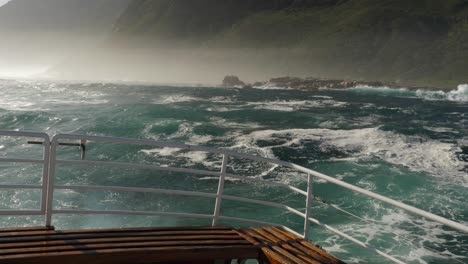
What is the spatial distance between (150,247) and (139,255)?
0.53 ft

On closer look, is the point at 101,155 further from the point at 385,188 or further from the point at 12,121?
the point at 12,121

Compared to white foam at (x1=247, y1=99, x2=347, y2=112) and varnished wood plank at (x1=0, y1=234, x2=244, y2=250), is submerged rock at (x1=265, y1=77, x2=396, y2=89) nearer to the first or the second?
white foam at (x1=247, y1=99, x2=347, y2=112)

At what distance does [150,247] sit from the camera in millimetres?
4215

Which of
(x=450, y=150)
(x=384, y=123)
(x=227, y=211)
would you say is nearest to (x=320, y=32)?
(x=384, y=123)

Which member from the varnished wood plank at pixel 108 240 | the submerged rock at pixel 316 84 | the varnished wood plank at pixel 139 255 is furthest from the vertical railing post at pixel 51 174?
the submerged rock at pixel 316 84

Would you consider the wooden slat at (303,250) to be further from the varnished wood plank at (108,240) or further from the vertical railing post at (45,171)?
the vertical railing post at (45,171)

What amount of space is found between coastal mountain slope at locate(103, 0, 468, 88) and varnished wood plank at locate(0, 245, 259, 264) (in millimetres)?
119653

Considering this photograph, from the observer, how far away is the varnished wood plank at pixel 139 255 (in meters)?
3.79

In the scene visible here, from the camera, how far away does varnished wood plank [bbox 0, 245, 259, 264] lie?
379cm

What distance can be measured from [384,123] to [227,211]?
2245cm

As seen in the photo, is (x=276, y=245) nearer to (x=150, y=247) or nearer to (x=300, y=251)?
(x=300, y=251)

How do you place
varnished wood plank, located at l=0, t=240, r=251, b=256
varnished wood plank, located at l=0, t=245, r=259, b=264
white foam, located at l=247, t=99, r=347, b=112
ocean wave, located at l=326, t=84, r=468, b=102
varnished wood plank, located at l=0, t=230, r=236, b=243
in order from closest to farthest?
varnished wood plank, located at l=0, t=245, r=259, b=264, varnished wood plank, located at l=0, t=240, r=251, b=256, varnished wood plank, located at l=0, t=230, r=236, b=243, white foam, located at l=247, t=99, r=347, b=112, ocean wave, located at l=326, t=84, r=468, b=102

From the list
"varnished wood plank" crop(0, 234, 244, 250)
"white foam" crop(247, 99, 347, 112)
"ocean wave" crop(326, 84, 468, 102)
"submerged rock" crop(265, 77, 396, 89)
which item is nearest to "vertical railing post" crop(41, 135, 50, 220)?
"varnished wood plank" crop(0, 234, 244, 250)

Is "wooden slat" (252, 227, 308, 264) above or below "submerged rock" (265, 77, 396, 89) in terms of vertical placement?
below
